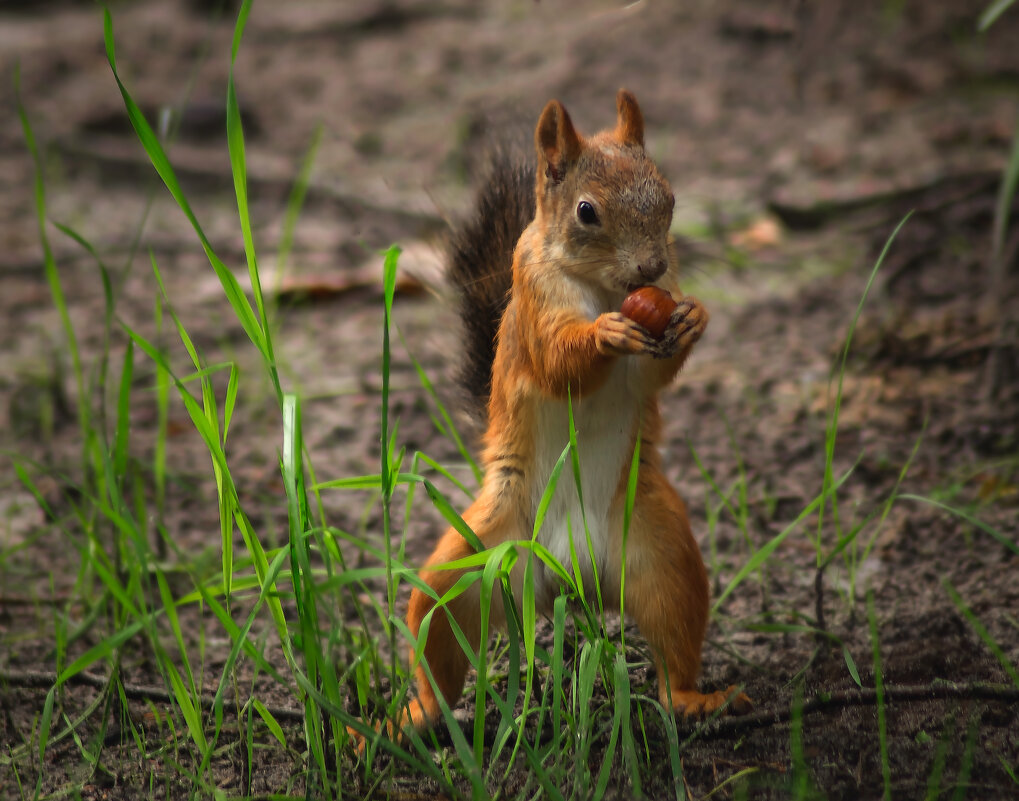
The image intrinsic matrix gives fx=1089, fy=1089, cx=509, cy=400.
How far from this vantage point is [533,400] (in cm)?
199

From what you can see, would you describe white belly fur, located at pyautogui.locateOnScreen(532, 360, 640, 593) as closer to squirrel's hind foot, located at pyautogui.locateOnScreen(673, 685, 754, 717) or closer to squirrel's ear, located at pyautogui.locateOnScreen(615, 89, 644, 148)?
squirrel's hind foot, located at pyautogui.locateOnScreen(673, 685, 754, 717)

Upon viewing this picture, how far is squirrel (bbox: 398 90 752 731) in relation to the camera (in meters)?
1.88

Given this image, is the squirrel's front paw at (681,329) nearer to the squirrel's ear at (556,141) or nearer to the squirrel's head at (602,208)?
the squirrel's head at (602,208)

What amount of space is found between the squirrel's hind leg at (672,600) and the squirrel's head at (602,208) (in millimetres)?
442

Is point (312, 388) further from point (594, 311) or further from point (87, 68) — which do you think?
point (87, 68)

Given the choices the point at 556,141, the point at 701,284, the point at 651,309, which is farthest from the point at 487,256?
the point at 701,284

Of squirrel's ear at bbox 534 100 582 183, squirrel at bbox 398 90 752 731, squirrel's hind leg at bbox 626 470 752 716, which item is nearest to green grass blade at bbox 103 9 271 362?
squirrel at bbox 398 90 752 731

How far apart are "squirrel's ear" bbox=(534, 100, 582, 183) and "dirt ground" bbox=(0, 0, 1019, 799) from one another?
0.91ft

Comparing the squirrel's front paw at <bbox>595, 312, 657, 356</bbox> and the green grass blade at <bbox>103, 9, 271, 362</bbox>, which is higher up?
the green grass blade at <bbox>103, 9, 271, 362</bbox>

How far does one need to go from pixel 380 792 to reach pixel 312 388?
6.62 ft

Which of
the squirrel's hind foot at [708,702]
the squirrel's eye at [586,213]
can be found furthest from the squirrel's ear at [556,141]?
the squirrel's hind foot at [708,702]

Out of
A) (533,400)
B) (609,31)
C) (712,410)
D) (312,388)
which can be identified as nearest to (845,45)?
(609,31)

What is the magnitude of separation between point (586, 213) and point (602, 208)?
30mm

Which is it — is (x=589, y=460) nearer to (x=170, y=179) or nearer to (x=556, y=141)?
(x=556, y=141)
